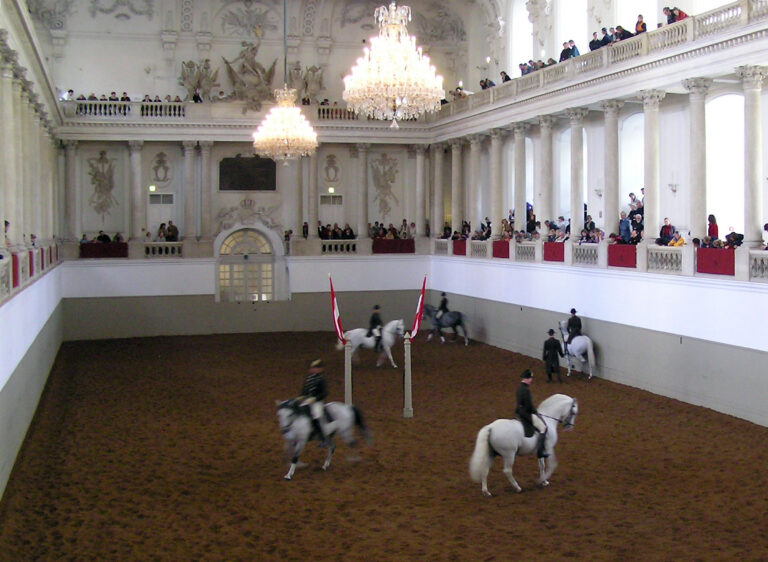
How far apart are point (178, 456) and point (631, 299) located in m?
13.2

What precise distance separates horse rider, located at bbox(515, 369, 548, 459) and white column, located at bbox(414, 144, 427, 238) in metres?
24.4

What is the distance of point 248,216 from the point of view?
36875mm

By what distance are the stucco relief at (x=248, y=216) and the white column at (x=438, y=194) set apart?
6910 millimetres

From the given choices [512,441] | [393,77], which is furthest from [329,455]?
[393,77]

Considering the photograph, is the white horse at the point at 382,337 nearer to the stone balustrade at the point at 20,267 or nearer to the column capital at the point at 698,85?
the stone balustrade at the point at 20,267

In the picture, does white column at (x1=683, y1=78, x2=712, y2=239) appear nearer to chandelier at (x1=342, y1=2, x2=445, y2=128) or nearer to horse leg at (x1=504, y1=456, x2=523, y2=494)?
chandelier at (x1=342, y1=2, x2=445, y2=128)

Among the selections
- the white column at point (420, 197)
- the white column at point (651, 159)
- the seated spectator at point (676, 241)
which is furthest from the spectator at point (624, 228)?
the white column at point (420, 197)

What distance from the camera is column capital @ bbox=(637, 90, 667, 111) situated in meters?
22.9

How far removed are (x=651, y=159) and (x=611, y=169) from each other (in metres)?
1.91

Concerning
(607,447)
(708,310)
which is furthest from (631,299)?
(607,447)

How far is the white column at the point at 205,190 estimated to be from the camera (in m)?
35.7

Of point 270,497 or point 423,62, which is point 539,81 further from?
point 270,497

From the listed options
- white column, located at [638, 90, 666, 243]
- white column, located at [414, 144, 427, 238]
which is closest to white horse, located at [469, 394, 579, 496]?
white column, located at [638, 90, 666, 243]

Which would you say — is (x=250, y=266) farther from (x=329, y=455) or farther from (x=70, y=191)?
(x=329, y=455)
